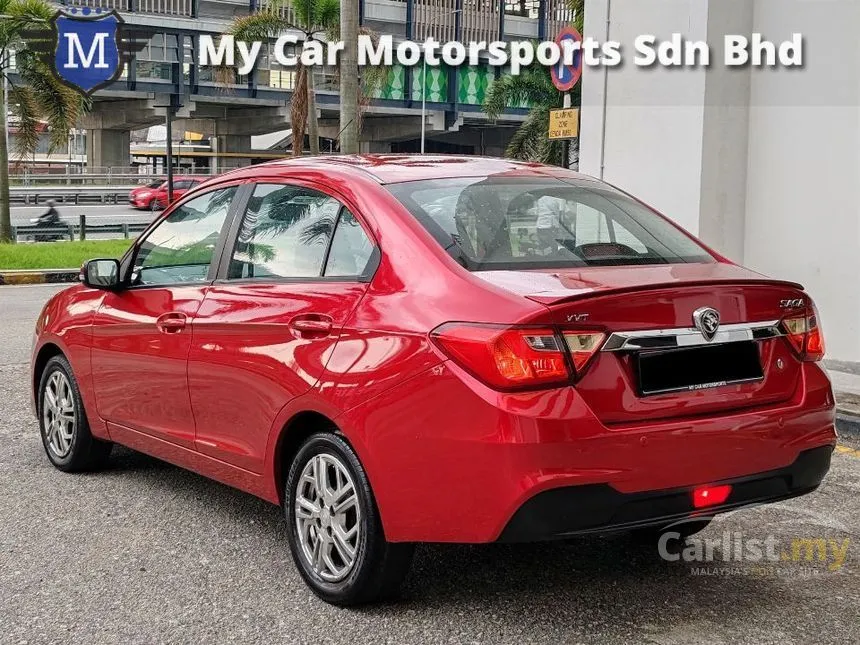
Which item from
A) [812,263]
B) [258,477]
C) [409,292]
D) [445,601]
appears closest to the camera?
[409,292]

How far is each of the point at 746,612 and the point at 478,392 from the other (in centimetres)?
132

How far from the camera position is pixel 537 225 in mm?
4051

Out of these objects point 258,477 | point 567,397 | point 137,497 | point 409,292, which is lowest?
point 137,497

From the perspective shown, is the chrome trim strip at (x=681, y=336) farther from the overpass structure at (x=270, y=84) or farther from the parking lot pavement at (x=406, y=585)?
the overpass structure at (x=270, y=84)

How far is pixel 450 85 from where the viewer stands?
56688 millimetres

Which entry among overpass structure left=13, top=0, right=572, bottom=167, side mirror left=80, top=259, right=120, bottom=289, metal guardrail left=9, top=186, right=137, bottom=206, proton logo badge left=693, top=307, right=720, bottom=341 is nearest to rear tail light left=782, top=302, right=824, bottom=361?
proton logo badge left=693, top=307, right=720, bottom=341

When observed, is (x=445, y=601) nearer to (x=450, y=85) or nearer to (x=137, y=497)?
(x=137, y=497)

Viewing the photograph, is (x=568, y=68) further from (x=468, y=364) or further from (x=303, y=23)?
(x=303, y=23)

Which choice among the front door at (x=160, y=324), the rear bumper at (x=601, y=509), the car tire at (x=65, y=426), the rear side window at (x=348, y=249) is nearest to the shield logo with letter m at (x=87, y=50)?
the car tire at (x=65, y=426)

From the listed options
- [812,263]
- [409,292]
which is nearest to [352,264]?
[409,292]

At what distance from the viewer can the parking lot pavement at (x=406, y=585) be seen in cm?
367

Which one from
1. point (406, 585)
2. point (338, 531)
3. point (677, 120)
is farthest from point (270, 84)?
point (338, 531)

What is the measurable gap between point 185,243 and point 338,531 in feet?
5.72

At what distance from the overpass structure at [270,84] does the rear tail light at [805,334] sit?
37963mm
